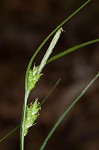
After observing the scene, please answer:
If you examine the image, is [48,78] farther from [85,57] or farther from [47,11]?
[47,11]

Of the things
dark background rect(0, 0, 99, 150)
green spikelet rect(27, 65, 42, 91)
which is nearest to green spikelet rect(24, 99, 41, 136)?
green spikelet rect(27, 65, 42, 91)

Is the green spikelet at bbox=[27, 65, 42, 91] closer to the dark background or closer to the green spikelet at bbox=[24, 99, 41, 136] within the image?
the green spikelet at bbox=[24, 99, 41, 136]

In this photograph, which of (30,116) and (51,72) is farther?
(51,72)

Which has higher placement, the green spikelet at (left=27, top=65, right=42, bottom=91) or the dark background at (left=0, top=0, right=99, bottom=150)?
the dark background at (left=0, top=0, right=99, bottom=150)

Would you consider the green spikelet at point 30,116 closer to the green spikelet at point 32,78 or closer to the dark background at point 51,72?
the green spikelet at point 32,78

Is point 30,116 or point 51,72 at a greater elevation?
point 51,72

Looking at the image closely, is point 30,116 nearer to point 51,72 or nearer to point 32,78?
point 32,78

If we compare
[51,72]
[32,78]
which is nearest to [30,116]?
[32,78]

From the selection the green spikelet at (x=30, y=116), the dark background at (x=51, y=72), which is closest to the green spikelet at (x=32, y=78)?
the green spikelet at (x=30, y=116)
